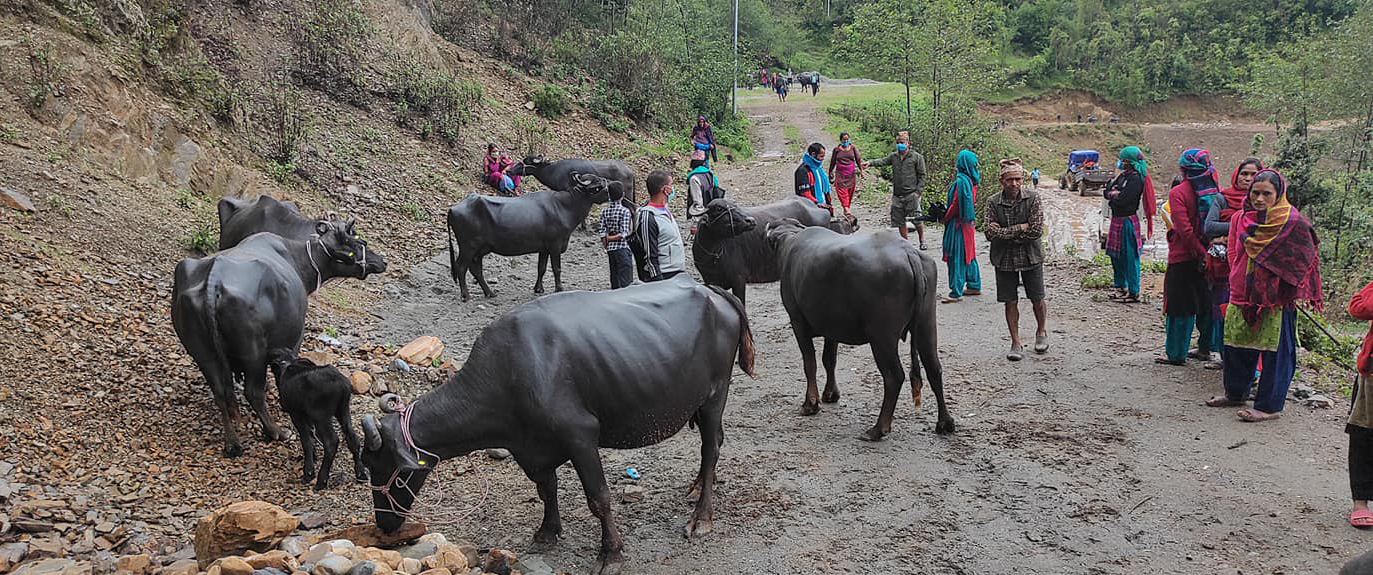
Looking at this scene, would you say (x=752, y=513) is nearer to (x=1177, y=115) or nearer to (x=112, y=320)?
(x=112, y=320)

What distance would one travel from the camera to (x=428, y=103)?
55.5ft

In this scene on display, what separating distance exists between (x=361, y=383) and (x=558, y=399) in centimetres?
332

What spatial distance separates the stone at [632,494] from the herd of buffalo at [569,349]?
0.40 m

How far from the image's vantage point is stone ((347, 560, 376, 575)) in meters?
4.02

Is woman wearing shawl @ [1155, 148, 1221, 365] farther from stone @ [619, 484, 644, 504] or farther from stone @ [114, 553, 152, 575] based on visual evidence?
stone @ [114, 553, 152, 575]

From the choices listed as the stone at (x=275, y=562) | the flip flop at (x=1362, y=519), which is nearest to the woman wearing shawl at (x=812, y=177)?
the flip flop at (x=1362, y=519)

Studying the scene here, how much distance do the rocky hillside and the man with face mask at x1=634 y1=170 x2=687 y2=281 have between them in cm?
245

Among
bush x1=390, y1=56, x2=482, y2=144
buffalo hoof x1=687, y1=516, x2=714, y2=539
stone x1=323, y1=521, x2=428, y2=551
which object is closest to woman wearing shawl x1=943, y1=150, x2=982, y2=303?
buffalo hoof x1=687, y1=516, x2=714, y2=539

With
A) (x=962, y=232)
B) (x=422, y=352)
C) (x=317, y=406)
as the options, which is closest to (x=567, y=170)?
(x=962, y=232)

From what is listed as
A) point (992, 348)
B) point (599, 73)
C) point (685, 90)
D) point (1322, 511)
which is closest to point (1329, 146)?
point (685, 90)

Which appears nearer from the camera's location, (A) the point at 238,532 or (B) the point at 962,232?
(A) the point at 238,532

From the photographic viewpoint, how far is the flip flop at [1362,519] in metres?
4.89

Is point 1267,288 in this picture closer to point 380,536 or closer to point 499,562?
point 499,562

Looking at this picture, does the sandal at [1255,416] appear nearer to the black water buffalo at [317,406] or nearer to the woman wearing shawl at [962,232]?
the woman wearing shawl at [962,232]
